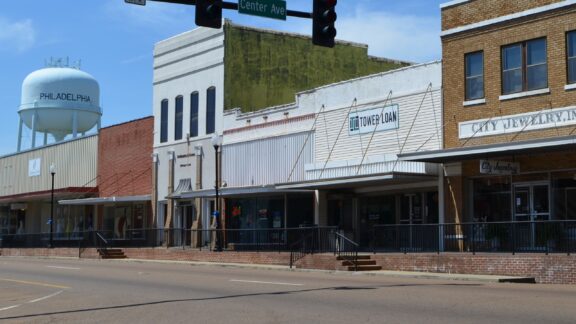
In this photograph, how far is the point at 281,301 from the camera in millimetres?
15352

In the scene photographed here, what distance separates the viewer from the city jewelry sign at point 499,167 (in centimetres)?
2512

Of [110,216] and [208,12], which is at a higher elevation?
[208,12]

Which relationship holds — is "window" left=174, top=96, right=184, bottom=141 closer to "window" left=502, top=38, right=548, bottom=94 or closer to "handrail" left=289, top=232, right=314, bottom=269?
"handrail" left=289, top=232, right=314, bottom=269

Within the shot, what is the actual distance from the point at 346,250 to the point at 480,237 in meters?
5.33

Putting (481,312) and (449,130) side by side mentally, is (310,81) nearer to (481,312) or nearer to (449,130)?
(449,130)

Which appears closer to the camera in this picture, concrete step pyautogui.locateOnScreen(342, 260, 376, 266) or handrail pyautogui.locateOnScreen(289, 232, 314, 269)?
concrete step pyautogui.locateOnScreen(342, 260, 376, 266)

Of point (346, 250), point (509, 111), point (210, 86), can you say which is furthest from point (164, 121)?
point (509, 111)

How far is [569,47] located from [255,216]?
18220mm

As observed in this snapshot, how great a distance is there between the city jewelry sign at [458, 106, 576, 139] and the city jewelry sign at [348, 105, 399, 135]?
11.3ft

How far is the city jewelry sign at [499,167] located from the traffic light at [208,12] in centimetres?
1271

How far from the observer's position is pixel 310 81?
42.7m

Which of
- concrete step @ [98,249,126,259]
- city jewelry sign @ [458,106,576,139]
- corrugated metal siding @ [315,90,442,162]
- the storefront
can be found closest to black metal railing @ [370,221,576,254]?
city jewelry sign @ [458,106,576,139]

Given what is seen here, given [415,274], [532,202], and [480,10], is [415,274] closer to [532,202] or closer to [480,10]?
[532,202]

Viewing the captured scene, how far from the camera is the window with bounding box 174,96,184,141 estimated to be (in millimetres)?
43531
